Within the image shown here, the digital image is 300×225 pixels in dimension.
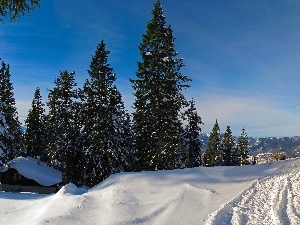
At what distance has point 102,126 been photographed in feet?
92.9

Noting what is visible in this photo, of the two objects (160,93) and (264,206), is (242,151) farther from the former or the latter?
(264,206)

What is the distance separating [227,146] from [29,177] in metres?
36.2

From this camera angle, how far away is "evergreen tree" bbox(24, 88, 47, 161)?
4931 cm

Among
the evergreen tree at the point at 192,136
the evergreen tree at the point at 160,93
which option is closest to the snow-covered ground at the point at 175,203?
the evergreen tree at the point at 160,93

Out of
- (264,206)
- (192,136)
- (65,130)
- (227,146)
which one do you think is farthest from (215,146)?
(264,206)

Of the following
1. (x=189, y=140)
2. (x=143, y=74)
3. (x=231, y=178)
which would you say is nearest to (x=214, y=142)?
(x=189, y=140)

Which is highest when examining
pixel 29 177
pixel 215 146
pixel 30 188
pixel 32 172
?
pixel 215 146

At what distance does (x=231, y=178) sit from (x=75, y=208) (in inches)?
261

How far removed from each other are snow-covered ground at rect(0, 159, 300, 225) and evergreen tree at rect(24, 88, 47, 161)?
38.6 meters

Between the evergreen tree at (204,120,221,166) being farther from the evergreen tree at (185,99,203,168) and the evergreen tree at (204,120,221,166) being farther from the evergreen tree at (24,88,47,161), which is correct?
the evergreen tree at (24,88,47,161)

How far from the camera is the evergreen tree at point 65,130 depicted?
107ft

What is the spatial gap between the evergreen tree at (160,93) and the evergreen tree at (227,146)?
35961mm

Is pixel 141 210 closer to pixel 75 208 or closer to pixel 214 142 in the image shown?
pixel 75 208

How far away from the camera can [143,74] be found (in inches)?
995
